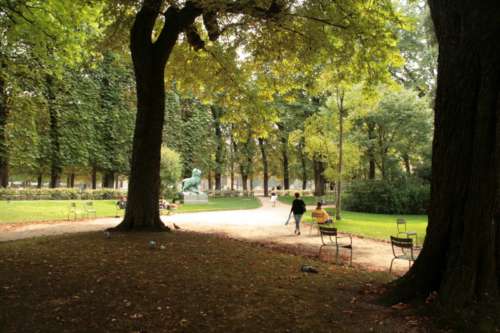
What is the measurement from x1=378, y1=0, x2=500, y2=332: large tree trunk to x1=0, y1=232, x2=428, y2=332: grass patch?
653 mm

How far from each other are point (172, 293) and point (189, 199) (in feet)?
71.7

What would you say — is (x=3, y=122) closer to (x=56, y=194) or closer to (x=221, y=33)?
(x=56, y=194)

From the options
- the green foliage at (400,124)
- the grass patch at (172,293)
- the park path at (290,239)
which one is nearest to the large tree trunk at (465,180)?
the grass patch at (172,293)

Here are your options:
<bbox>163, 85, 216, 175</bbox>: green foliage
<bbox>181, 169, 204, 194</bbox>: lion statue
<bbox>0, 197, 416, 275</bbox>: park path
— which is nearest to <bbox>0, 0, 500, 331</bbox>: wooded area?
<bbox>181, 169, 204, 194</bbox>: lion statue

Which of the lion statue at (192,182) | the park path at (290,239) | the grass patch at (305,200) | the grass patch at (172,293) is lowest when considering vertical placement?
the grass patch at (305,200)

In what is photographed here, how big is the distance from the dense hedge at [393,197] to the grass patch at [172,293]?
684 inches

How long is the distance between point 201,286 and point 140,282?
1.02 meters

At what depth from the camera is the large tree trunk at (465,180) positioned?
11.3 feet

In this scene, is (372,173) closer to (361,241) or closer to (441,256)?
(361,241)

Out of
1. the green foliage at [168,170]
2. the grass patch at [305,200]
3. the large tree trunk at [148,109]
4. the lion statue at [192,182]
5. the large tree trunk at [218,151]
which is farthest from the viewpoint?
the large tree trunk at [218,151]

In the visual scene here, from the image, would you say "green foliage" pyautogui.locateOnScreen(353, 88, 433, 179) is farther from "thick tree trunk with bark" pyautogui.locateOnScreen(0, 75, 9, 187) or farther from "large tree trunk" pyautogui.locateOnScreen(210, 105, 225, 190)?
"thick tree trunk with bark" pyautogui.locateOnScreen(0, 75, 9, 187)

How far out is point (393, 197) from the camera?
22.0 metres

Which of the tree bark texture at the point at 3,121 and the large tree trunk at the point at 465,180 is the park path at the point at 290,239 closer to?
the large tree trunk at the point at 465,180

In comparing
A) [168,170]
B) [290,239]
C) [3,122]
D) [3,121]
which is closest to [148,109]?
[290,239]
